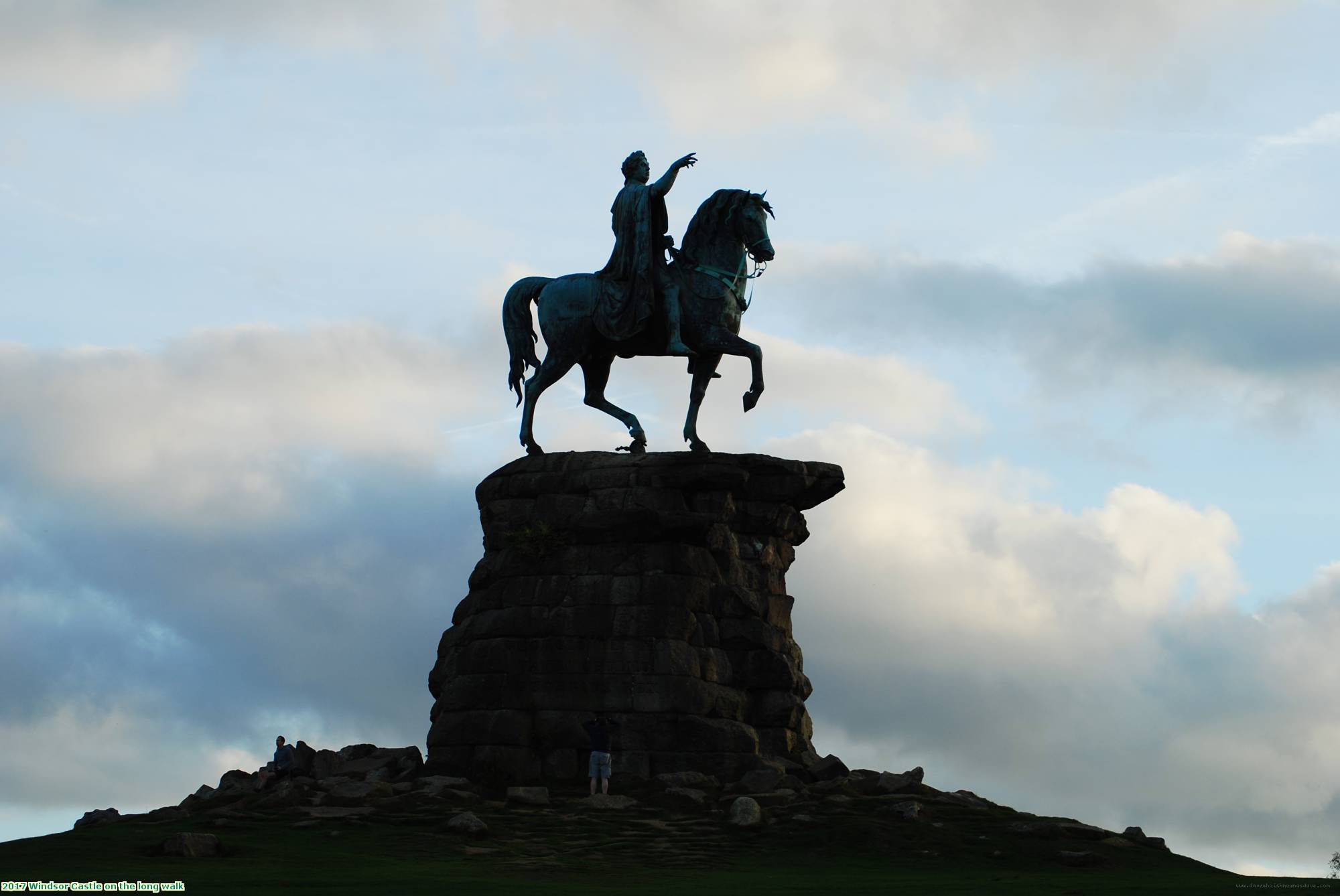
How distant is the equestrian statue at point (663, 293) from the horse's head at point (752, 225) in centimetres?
2

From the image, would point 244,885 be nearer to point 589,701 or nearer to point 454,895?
point 454,895

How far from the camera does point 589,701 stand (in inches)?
1137

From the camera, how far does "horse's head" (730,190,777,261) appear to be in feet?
102

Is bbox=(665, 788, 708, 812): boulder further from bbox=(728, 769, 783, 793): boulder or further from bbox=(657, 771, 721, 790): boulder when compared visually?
bbox=(728, 769, 783, 793): boulder

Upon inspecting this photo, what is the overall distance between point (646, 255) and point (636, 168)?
177 cm

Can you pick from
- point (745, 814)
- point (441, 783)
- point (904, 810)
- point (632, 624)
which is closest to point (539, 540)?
point (632, 624)

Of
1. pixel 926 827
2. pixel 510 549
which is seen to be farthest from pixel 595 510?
pixel 926 827

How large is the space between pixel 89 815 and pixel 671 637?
9.34 m

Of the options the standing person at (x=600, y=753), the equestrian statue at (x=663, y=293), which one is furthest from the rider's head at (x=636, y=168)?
the standing person at (x=600, y=753)

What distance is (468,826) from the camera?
2516 cm

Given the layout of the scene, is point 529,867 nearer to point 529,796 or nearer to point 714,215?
point 529,796

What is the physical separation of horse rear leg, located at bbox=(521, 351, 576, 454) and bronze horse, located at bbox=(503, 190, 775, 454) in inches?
0.4

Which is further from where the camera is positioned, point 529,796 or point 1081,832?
point 529,796

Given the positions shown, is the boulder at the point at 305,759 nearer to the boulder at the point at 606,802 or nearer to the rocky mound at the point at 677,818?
the rocky mound at the point at 677,818
